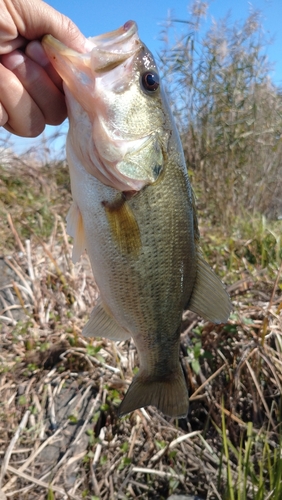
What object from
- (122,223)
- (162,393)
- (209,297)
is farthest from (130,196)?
(162,393)

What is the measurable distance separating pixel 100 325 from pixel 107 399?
1.26 meters

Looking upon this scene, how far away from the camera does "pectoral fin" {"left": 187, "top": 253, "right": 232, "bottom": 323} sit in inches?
60.6

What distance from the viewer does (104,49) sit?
1.27m

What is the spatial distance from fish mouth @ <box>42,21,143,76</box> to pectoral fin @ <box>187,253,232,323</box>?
0.77 metres

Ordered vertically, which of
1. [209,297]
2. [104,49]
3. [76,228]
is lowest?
[209,297]

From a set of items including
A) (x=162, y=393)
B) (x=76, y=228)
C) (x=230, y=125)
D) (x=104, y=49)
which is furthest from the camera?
(x=230, y=125)

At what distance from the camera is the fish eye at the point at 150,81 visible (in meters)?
1.38

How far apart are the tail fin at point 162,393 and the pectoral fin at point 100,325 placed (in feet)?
0.78

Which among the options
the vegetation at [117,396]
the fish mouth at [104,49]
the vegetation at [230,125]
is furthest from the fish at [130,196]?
the vegetation at [230,125]

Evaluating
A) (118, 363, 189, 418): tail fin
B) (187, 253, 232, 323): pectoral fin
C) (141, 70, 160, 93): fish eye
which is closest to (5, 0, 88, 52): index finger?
(141, 70, 160, 93): fish eye

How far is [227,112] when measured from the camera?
5223mm

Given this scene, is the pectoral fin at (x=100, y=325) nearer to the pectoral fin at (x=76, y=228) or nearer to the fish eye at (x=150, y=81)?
the pectoral fin at (x=76, y=228)

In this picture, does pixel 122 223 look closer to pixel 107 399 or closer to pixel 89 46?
pixel 89 46

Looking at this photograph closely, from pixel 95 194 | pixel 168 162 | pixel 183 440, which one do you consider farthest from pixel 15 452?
pixel 168 162
